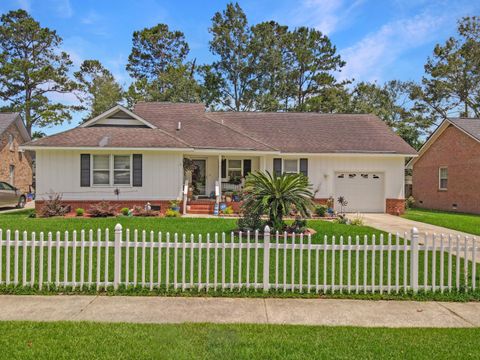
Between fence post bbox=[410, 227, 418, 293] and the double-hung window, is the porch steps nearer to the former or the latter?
the double-hung window

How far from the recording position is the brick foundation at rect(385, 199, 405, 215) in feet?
62.7

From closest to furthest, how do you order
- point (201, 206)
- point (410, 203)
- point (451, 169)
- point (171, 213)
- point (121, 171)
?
point (171, 213), point (121, 171), point (201, 206), point (451, 169), point (410, 203)

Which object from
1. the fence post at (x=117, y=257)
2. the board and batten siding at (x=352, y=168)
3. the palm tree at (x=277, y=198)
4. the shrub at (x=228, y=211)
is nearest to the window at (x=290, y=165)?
the board and batten siding at (x=352, y=168)

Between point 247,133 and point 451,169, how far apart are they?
13.1 metres

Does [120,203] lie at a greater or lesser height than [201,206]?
greater

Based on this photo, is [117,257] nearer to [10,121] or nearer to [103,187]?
[103,187]

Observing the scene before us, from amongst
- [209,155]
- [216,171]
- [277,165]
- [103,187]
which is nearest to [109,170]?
[103,187]

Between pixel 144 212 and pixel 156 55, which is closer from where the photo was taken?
Result: pixel 144 212

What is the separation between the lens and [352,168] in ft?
64.0

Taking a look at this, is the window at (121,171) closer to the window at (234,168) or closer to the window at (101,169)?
the window at (101,169)

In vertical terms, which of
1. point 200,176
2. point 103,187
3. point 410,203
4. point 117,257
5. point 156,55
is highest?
point 156,55

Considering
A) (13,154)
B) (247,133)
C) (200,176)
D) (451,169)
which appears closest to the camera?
(200,176)

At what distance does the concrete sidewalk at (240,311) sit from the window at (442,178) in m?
20.2

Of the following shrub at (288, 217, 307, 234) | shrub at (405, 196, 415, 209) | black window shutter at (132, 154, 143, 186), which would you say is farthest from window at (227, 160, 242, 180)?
shrub at (405, 196, 415, 209)
